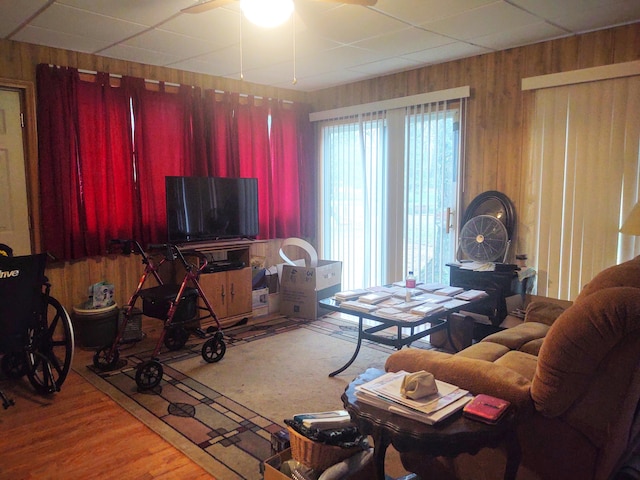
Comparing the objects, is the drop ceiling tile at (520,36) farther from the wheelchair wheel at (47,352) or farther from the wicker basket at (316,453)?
the wheelchair wheel at (47,352)

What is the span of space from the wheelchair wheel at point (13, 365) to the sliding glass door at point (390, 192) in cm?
330

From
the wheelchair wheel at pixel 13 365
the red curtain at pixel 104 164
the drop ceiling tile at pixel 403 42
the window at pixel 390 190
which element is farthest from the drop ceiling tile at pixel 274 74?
the wheelchair wheel at pixel 13 365

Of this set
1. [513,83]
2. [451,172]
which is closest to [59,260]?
[451,172]

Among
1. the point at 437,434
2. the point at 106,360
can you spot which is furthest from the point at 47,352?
the point at 437,434

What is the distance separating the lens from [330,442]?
1.88m

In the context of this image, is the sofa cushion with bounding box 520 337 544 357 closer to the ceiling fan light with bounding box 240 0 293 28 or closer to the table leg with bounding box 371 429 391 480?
the table leg with bounding box 371 429 391 480

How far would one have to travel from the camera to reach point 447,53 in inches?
164

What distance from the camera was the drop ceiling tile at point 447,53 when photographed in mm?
3975

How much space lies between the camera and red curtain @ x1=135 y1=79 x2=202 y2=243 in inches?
171

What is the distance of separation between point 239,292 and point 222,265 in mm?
339

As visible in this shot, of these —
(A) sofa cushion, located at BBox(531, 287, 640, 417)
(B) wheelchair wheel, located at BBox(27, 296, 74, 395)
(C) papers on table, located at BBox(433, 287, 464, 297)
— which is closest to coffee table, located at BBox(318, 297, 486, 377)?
(C) papers on table, located at BBox(433, 287, 464, 297)

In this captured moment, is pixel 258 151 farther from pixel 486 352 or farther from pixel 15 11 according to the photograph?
pixel 486 352

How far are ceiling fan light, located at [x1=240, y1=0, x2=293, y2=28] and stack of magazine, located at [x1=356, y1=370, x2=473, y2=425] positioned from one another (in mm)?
1760

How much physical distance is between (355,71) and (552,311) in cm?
296
